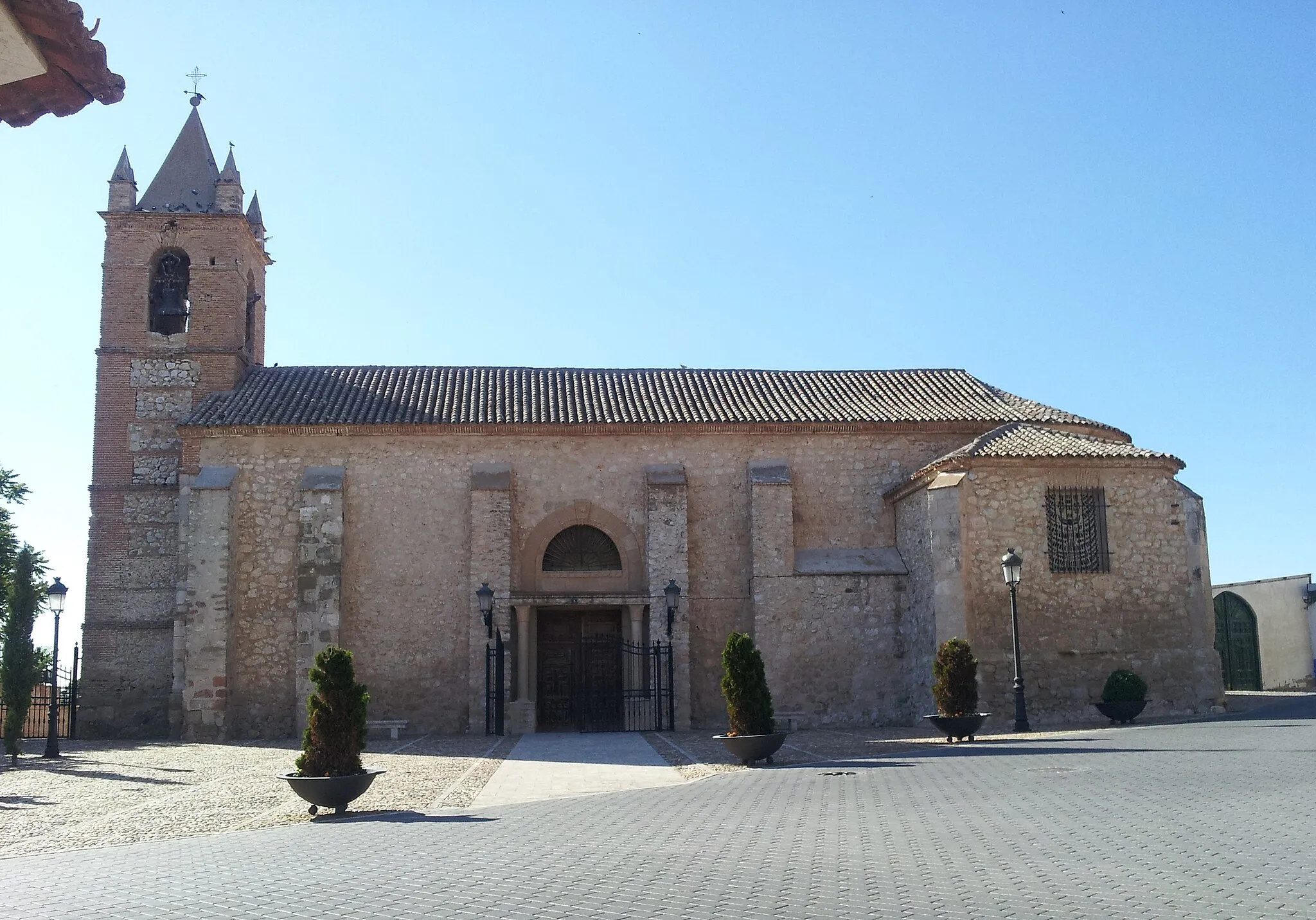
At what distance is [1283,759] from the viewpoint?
40.5ft

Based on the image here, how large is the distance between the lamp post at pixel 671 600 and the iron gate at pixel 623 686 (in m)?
0.49

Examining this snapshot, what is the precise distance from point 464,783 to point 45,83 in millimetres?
11409

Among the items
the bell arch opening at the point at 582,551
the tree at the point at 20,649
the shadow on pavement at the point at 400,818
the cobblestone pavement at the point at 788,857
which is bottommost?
the shadow on pavement at the point at 400,818

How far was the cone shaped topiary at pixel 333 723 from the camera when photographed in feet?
38.6

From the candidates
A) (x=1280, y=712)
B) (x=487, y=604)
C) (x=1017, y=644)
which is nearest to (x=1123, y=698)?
(x=1017, y=644)

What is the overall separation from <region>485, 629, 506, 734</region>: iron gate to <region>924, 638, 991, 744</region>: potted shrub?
28.9ft

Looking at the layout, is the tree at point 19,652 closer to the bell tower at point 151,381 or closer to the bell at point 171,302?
the bell tower at point 151,381

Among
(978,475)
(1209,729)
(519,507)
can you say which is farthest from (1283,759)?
(519,507)

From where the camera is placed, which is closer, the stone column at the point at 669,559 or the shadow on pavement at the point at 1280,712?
the shadow on pavement at the point at 1280,712

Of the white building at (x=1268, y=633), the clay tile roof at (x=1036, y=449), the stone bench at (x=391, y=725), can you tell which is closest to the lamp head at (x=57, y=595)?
the stone bench at (x=391, y=725)

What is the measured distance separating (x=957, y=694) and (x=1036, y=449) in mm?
6389

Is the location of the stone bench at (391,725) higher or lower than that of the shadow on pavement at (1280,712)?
lower

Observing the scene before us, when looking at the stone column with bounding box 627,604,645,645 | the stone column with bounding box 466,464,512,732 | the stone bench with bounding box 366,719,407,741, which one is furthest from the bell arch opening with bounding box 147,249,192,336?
the stone column with bounding box 627,604,645,645

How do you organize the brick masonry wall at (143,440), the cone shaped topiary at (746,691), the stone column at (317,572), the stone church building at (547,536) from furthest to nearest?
the brick masonry wall at (143,440) < the stone column at (317,572) < the stone church building at (547,536) < the cone shaped topiary at (746,691)
